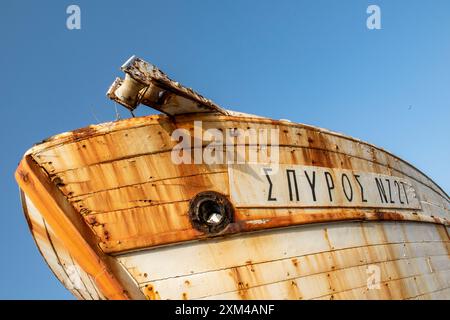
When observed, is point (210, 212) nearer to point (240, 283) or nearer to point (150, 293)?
point (240, 283)

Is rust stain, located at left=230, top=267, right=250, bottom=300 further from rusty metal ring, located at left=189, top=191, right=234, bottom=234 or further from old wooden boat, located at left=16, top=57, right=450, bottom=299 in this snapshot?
rusty metal ring, located at left=189, top=191, right=234, bottom=234

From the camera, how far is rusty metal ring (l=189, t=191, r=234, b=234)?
4.90 metres

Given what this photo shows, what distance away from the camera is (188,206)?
16.1 feet

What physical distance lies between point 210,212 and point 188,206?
251 mm

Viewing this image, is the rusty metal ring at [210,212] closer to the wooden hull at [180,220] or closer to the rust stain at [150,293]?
the wooden hull at [180,220]

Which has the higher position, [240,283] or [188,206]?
[188,206]

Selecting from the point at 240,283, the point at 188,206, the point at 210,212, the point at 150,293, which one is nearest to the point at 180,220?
the point at 188,206

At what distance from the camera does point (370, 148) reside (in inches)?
266

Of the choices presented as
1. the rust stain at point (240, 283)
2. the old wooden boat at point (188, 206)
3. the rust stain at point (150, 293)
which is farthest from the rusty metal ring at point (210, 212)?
the rust stain at point (150, 293)

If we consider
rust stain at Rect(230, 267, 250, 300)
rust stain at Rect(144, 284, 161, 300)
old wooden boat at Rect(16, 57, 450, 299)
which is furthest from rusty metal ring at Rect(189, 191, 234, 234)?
rust stain at Rect(144, 284, 161, 300)

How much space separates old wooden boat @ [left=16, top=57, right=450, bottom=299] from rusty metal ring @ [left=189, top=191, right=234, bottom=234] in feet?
0.04

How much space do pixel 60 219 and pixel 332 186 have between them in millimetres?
3220

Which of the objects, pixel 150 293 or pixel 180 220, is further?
pixel 180 220
